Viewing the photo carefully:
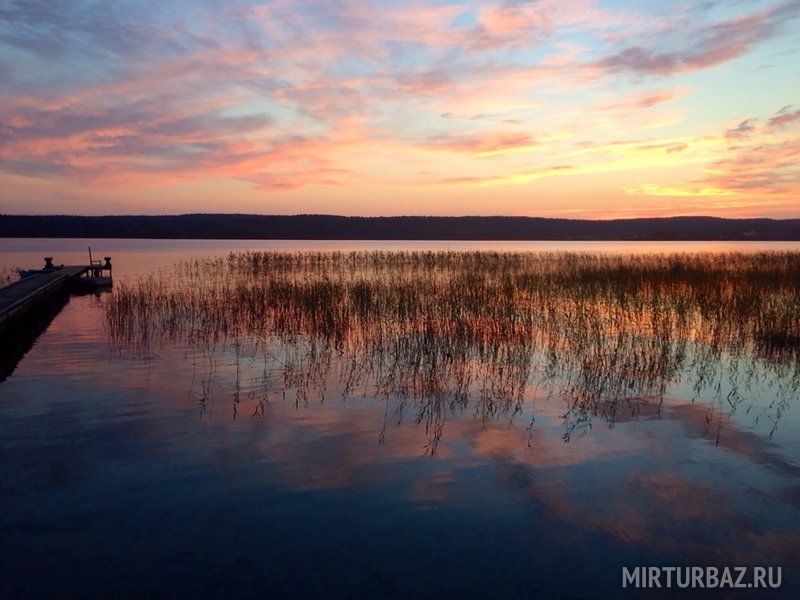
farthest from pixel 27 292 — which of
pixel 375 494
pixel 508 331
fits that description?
pixel 375 494

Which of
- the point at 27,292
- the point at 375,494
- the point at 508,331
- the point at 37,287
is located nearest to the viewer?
the point at 375,494

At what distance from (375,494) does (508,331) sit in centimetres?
842

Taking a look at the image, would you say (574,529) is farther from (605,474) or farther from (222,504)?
(222,504)

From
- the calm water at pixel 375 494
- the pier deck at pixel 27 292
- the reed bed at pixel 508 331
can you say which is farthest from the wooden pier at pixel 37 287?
the calm water at pixel 375 494

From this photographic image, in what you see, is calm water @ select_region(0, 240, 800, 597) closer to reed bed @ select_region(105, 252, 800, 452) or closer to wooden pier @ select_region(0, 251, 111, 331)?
reed bed @ select_region(105, 252, 800, 452)

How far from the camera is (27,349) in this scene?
1288cm

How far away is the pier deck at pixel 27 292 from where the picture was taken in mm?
14500

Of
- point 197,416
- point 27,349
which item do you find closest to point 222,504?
point 197,416

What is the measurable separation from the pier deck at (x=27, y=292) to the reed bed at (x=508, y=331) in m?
2.30

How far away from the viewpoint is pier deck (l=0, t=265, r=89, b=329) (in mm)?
14500

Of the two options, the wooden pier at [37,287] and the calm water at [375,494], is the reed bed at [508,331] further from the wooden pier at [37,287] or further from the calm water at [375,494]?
the wooden pier at [37,287]

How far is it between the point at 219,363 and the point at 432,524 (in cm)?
736

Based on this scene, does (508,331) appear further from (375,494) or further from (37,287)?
(37,287)

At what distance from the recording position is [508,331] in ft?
43.6
